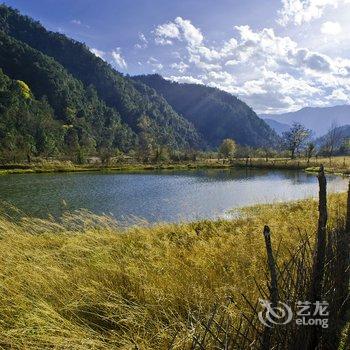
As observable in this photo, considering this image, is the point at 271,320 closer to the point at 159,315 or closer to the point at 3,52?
the point at 159,315

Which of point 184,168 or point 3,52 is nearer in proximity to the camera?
point 184,168

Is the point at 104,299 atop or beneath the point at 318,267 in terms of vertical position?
beneath

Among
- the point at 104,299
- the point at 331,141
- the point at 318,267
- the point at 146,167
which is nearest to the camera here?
the point at 318,267

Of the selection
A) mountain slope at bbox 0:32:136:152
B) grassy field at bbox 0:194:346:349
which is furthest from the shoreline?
mountain slope at bbox 0:32:136:152

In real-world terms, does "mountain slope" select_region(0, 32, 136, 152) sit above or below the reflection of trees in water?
above

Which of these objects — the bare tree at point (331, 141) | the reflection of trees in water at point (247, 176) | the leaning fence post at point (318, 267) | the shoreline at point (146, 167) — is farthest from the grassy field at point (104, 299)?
the bare tree at point (331, 141)

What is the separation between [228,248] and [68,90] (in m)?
155

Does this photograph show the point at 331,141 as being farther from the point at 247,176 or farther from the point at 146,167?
the point at 146,167

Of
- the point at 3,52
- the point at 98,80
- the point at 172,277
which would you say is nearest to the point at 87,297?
the point at 172,277

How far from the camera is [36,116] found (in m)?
116

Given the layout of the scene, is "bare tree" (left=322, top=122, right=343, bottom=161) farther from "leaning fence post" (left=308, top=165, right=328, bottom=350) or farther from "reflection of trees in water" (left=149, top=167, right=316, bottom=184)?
"leaning fence post" (left=308, top=165, right=328, bottom=350)

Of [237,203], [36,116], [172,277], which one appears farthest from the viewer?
[36,116]

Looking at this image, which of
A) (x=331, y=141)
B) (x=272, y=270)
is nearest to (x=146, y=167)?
(x=331, y=141)

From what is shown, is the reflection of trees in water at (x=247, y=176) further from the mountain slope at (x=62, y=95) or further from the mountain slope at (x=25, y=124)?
the mountain slope at (x=62, y=95)
